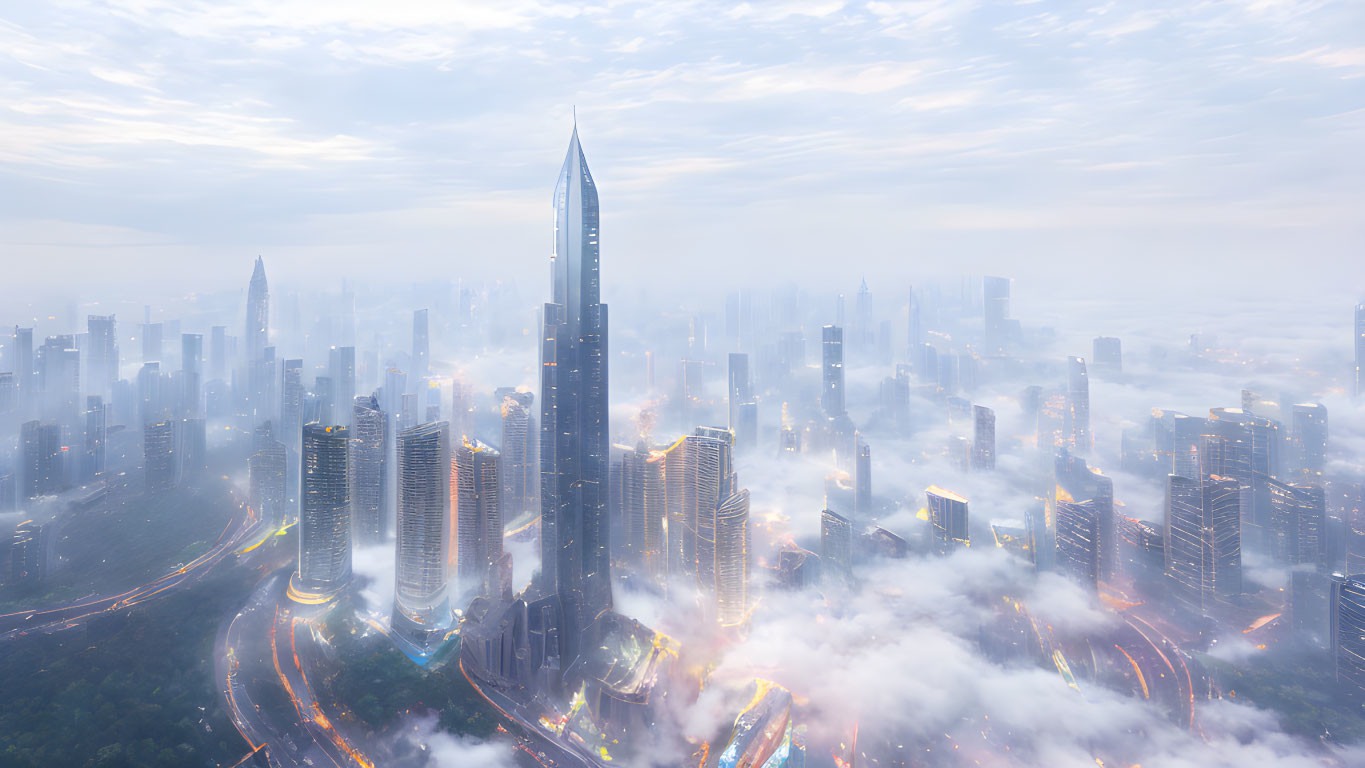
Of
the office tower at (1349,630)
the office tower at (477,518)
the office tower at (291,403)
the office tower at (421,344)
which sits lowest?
the office tower at (1349,630)

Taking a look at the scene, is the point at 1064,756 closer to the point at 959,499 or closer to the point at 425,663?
the point at 959,499

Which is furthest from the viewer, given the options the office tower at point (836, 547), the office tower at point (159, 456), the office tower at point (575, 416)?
the office tower at point (159, 456)

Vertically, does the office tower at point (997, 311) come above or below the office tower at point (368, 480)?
above

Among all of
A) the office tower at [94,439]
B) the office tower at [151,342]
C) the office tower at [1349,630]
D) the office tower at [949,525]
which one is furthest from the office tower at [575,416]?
the office tower at [151,342]

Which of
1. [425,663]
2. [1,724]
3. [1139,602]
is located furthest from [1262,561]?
[1,724]

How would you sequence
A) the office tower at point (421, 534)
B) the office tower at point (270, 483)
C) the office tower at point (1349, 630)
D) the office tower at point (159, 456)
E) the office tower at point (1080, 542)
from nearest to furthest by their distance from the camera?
1. the office tower at point (1349, 630)
2. the office tower at point (421, 534)
3. the office tower at point (1080, 542)
4. the office tower at point (270, 483)
5. the office tower at point (159, 456)

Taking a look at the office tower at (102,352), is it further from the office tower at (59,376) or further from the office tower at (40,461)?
the office tower at (40,461)
